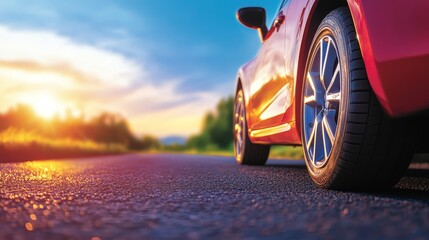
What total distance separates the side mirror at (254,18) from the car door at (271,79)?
0.21m

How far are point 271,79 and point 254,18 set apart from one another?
955 mm

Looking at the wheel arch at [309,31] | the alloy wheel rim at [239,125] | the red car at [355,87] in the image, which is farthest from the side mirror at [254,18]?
A: the wheel arch at [309,31]

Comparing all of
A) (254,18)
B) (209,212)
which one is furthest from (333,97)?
(254,18)

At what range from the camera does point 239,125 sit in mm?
6195

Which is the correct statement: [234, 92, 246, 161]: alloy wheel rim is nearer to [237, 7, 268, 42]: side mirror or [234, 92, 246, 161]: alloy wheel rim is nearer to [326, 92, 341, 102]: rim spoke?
[237, 7, 268, 42]: side mirror

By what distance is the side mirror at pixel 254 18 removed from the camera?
4.82 metres

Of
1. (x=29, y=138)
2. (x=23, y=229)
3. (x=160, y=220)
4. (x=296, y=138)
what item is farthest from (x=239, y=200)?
(x=29, y=138)

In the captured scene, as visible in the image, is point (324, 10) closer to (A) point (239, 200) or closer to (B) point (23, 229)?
(A) point (239, 200)

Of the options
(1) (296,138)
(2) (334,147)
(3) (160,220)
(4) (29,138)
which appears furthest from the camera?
(4) (29,138)

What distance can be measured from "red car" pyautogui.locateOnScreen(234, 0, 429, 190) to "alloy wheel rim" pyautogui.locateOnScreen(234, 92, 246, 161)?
206 centimetres

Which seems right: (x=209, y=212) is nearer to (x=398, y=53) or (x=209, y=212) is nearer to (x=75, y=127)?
(x=398, y=53)

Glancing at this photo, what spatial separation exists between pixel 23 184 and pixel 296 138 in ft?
5.97

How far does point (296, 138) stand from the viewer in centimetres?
358

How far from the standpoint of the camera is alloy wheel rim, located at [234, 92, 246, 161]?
5.92 m
